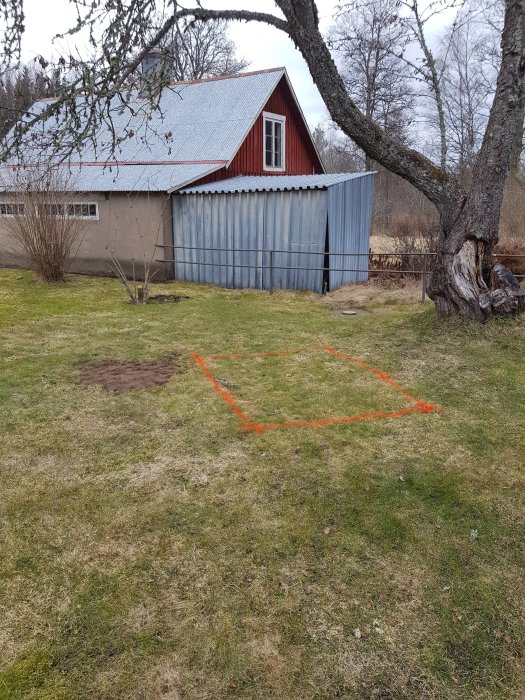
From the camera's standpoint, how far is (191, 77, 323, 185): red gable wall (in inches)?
547

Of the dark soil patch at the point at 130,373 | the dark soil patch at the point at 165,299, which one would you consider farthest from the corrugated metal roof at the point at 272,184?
the dark soil patch at the point at 130,373

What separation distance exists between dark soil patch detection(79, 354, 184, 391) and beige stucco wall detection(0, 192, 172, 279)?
695 cm

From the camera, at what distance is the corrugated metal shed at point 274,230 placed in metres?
10.9

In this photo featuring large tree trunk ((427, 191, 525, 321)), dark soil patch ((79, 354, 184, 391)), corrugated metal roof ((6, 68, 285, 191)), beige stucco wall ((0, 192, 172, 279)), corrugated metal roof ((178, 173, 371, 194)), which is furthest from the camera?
corrugated metal roof ((6, 68, 285, 191))

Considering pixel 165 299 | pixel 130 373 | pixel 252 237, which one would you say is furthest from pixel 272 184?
pixel 130 373

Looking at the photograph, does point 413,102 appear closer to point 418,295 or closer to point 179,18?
point 418,295

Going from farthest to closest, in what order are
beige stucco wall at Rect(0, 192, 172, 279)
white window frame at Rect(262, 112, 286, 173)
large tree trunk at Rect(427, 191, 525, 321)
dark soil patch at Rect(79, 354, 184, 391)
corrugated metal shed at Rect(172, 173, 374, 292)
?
white window frame at Rect(262, 112, 286, 173) → beige stucco wall at Rect(0, 192, 172, 279) → corrugated metal shed at Rect(172, 173, 374, 292) → large tree trunk at Rect(427, 191, 525, 321) → dark soil patch at Rect(79, 354, 184, 391)

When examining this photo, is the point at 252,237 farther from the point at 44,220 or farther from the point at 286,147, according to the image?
the point at 286,147

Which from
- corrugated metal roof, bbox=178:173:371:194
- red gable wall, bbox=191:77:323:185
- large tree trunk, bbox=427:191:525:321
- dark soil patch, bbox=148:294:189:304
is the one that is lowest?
dark soil patch, bbox=148:294:189:304

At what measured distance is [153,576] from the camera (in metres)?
2.54

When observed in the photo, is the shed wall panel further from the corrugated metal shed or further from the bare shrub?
the bare shrub

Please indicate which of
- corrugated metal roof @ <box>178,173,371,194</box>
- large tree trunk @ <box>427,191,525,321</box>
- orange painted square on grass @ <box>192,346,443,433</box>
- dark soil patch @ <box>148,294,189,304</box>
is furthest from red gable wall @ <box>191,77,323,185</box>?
orange painted square on grass @ <box>192,346,443,433</box>

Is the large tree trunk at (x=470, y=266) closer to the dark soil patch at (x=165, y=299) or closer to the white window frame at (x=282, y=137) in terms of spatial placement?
the dark soil patch at (x=165, y=299)

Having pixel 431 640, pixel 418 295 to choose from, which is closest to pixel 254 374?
pixel 431 640
